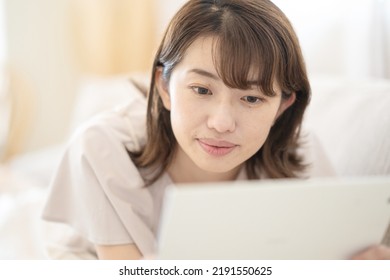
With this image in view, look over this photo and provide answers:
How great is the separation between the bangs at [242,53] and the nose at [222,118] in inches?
1.3

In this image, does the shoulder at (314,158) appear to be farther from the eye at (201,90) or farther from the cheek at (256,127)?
the eye at (201,90)

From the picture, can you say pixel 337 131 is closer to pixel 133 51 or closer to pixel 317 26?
pixel 317 26

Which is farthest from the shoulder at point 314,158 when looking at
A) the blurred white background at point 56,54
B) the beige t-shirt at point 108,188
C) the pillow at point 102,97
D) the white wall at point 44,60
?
the white wall at point 44,60

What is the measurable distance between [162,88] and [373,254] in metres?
0.42

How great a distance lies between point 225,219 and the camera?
2.05 ft

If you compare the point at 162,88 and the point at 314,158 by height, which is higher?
the point at 162,88

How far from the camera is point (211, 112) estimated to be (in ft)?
2.40

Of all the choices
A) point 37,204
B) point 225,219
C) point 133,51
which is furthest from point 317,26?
point 133,51

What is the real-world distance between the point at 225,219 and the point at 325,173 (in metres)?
0.43

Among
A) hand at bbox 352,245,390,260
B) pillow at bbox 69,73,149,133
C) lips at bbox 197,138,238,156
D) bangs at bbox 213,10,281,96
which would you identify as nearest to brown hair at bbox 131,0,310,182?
bangs at bbox 213,10,281,96

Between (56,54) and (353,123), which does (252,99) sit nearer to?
(353,123)

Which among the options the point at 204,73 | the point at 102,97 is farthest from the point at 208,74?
the point at 102,97

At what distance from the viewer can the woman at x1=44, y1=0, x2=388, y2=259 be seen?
71 centimetres

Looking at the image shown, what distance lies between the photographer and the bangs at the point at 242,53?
0.70 meters
